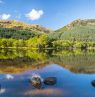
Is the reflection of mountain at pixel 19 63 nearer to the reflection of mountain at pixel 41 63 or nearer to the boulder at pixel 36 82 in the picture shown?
the reflection of mountain at pixel 41 63

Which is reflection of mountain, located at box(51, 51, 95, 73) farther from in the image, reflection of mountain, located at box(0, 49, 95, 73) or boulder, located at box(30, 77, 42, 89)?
boulder, located at box(30, 77, 42, 89)

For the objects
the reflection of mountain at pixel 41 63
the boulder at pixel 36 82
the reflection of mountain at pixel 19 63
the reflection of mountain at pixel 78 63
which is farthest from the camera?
the reflection of mountain at pixel 78 63

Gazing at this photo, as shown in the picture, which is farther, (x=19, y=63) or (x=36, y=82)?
(x=19, y=63)

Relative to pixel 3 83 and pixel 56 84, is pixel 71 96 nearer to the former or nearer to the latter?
pixel 56 84

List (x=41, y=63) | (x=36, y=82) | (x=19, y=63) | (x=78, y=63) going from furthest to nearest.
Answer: (x=78, y=63), (x=41, y=63), (x=19, y=63), (x=36, y=82)

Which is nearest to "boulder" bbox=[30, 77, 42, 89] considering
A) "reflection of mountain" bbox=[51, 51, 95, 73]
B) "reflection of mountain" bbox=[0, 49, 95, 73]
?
"reflection of mountain" bbox=[0, 49, 95, 73]

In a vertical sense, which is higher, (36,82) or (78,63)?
(36,82)

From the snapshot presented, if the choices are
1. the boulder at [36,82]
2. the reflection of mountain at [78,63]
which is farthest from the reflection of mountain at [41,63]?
the boulder at [36,82]

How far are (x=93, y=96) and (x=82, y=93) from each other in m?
2.19

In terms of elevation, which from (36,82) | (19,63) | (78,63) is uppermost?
(36,82)

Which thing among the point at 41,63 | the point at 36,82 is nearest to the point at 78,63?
the point at 41,63

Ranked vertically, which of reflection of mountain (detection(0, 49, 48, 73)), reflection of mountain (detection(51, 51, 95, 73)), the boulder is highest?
the boulder

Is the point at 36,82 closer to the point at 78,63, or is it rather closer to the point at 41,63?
the point at 41,63

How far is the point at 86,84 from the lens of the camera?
143ft
